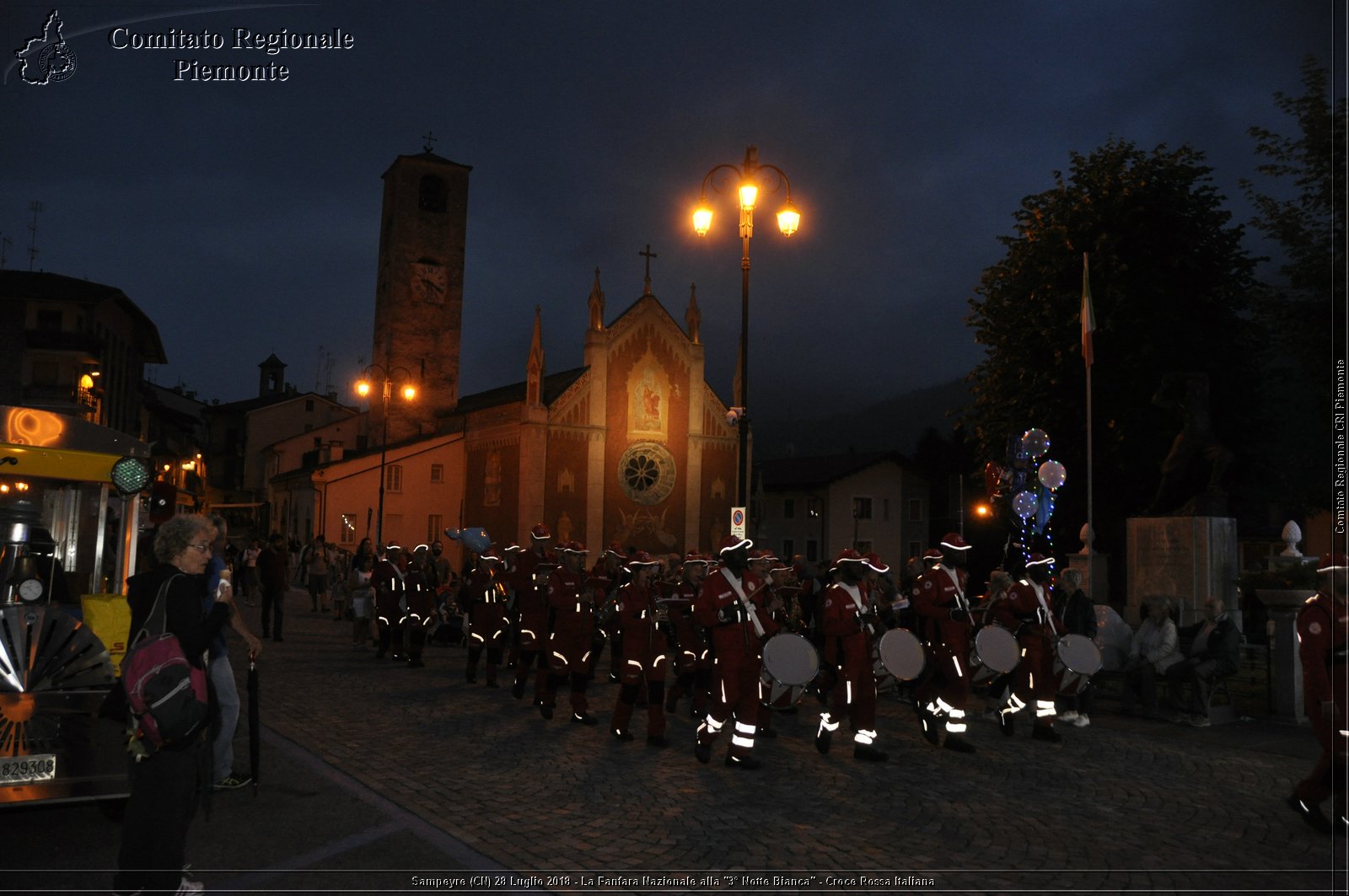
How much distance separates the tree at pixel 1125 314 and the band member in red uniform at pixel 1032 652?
1685cm

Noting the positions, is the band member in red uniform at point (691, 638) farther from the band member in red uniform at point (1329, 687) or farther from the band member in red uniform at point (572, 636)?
the band member in red uniform at point (1329, 687)

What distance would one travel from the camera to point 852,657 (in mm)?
9195

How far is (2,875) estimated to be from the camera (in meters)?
5.45

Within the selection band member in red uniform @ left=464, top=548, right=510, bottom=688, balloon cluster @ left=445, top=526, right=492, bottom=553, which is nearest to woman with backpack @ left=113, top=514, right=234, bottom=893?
band member in red uniform @ left=464, top=548, right=510, bottom=688

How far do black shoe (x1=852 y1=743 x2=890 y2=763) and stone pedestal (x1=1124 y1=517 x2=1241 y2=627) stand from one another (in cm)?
778

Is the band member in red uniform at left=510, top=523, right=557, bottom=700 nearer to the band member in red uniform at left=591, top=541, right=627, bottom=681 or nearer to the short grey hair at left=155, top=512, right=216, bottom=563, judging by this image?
the band member in red uniform at left=591, top=541, right=627, bottom=681

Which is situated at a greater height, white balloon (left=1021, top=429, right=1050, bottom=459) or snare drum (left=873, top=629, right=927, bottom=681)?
white balloon (left=1021, top=429, right=1050, bottom=459)

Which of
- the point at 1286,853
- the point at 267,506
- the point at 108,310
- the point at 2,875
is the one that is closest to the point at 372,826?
the point at 2,875

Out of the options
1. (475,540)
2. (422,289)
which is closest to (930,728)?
(475,540)

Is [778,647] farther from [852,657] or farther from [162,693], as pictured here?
[162,693]

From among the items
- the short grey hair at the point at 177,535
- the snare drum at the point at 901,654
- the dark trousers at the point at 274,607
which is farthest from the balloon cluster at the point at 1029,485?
the short grey hair at the point at 177,535

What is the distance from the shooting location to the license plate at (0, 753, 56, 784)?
5641 millimetres

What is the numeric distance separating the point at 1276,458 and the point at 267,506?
56529 mm

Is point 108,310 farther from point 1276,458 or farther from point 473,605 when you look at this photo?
point 1276,458
